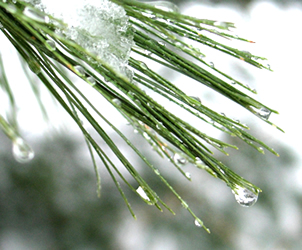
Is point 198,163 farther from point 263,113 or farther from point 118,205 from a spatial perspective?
point 118,205

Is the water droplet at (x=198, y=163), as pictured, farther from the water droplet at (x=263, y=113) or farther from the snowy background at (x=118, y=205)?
the snowy background at (x=118, y=205)

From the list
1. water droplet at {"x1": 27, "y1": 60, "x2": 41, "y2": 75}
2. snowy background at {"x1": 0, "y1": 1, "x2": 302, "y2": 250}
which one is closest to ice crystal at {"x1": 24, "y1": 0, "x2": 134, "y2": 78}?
water droplet at {"x1": 27, "y1": 60, "x2": 41, "y2": 75}

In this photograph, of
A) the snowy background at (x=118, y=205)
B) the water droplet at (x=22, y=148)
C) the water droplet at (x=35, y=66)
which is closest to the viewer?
the water droplet at (x=22, y=148)

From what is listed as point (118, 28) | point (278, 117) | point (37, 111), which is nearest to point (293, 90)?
point (278, 117)

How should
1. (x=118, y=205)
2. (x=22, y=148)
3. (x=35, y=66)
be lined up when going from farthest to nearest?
1. (x=118, y=205)
2. (x=35, y=66)
3. (x=22, y=148)

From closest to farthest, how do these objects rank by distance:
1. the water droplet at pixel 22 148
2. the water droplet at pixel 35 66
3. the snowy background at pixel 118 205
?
the water droplet at pixel 22 148 < the water droplet at pixel 35 66 < the snowy background at pixel 118 205

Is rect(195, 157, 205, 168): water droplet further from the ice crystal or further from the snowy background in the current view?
the snowy background

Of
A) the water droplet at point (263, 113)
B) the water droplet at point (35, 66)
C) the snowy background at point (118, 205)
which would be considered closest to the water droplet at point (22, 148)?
A: the water droplet at point (35, 66)

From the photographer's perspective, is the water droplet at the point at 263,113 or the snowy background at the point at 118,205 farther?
the snowy background at the point at 118,205

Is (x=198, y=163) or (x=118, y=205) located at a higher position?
(x=198, y=163)

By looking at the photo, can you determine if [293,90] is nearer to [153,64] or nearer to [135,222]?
[153,64]

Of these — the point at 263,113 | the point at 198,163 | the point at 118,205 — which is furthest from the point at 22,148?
the point at 118,205
